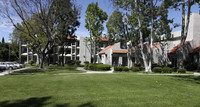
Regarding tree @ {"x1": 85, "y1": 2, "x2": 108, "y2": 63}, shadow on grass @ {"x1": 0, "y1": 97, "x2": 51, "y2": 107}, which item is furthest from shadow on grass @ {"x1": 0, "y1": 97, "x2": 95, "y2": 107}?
tree @ {"x1": 85, "y1": 2, "x2": 108, "y2": 63}

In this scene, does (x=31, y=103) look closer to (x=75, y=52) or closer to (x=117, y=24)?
(x=117, y=24)

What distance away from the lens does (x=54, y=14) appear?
25.7 m

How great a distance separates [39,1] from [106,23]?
1476 centimetres

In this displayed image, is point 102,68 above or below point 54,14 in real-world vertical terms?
below

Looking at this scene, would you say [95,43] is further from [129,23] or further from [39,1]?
[39,1]

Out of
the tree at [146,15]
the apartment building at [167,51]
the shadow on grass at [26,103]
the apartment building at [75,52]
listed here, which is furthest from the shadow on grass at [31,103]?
the apartment building at [75,52]

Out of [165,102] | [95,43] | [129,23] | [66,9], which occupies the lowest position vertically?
[165,102]

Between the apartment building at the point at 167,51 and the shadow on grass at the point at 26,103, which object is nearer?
the shadow on grass at the point at 26,103

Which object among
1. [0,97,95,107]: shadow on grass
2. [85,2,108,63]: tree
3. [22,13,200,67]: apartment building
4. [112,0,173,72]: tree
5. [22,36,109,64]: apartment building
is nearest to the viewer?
[0,97,95,107]: shadow on grass

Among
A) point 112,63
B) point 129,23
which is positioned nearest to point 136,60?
point 112,63

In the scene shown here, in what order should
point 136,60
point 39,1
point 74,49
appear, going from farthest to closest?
point 74,49
point 136,60
point 39,1

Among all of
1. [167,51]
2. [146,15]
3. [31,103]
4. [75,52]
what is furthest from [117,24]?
[75,52]

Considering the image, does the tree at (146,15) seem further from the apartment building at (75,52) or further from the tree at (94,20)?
the apartment building at (75,52)

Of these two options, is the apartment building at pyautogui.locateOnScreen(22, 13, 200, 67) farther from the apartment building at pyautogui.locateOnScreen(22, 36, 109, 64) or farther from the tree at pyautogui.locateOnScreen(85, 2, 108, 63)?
the apartment building at pyautogui.locateOnScreen(22, 36, 109, 64)
